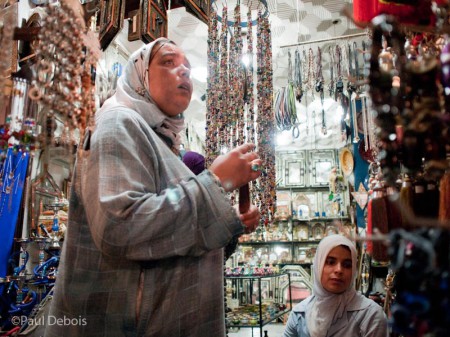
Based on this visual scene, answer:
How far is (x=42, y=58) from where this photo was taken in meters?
0.93

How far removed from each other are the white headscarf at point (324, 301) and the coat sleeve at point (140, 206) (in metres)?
1.55

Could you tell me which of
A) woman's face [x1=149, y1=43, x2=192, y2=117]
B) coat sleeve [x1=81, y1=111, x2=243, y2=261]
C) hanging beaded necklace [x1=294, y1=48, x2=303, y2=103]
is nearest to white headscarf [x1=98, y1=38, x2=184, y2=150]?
woman's face [x1=149, y1=43, x2=192, y2=117]

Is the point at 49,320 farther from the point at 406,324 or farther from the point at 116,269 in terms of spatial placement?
the point at 406,324

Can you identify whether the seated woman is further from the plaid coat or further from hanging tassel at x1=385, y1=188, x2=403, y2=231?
the plaid coat

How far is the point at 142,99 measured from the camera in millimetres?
1169

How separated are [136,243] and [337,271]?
5.76 ft

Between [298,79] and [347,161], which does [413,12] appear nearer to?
[298,79]

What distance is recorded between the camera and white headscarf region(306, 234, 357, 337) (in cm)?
220

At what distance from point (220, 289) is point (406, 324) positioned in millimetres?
633

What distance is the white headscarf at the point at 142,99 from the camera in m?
1.13

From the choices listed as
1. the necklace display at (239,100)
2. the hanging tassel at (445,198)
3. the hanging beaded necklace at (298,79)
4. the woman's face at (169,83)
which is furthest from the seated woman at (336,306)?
the hanging beaded necklace at (298,79)

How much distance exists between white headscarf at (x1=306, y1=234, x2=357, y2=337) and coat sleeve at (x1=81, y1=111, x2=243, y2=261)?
1.55 metres

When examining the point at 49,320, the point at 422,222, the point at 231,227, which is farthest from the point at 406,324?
the point at 49,320

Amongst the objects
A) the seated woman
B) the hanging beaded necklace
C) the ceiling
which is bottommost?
the seated woman
